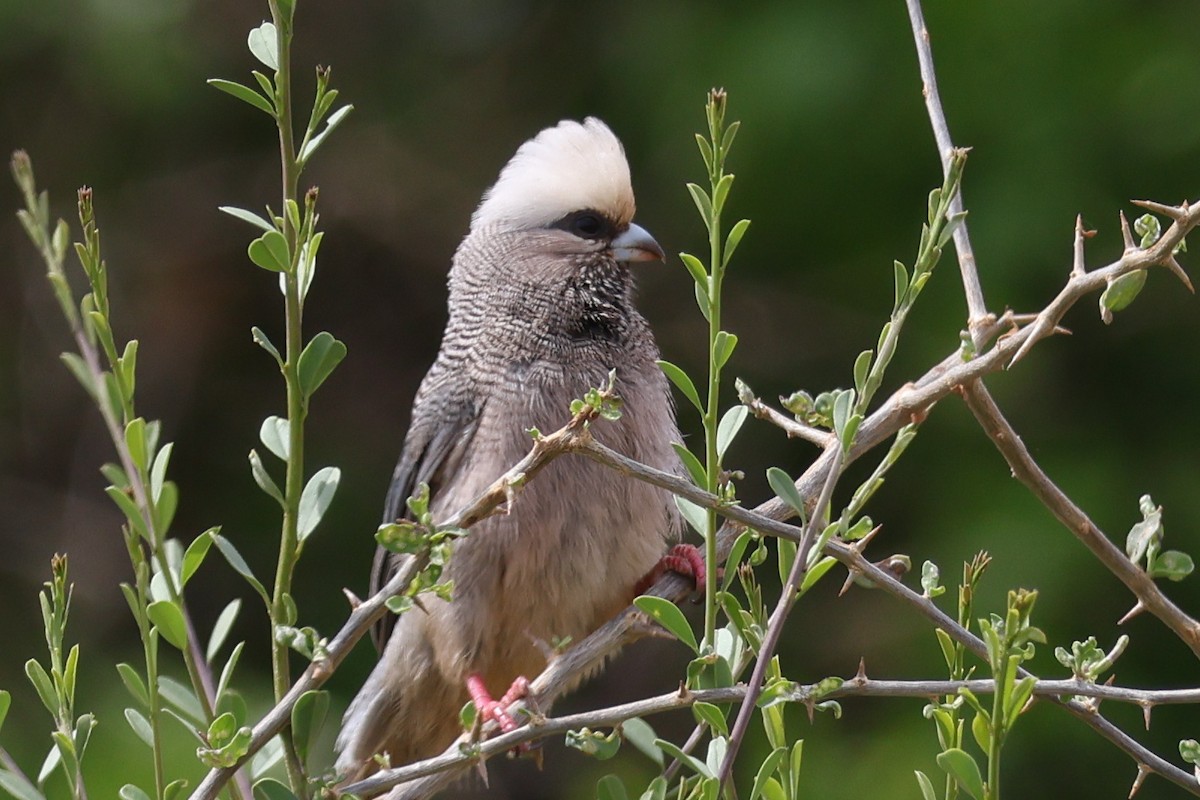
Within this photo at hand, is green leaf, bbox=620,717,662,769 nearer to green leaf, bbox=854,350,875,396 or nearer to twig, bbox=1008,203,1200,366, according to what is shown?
green leaf, bbox=854,350,875,396

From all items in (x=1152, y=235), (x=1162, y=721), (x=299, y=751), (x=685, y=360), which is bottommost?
(x=1162, y=721)

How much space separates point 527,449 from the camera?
3166 millimetres

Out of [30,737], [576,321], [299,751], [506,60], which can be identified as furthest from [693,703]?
[506,60]

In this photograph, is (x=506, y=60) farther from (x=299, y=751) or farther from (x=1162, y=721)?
(x=299, y=751)

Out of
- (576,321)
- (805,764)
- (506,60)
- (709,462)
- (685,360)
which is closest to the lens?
(709,462)

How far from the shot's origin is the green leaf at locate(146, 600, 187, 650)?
4.66 ft

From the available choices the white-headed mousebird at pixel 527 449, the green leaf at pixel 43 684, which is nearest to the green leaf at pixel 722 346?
the green leaf at pixel 43 684

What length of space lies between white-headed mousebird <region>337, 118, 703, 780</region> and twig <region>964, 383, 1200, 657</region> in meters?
0.97

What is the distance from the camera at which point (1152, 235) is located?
70.8 inches

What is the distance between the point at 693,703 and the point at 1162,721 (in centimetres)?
398

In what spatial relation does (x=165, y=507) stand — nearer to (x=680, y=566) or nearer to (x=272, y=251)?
(x=272, y=251)

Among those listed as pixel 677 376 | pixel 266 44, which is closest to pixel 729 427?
pixel 677 376

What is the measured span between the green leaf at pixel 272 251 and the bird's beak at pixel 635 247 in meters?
2.02

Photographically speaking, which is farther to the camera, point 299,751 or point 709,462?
point 709,462
